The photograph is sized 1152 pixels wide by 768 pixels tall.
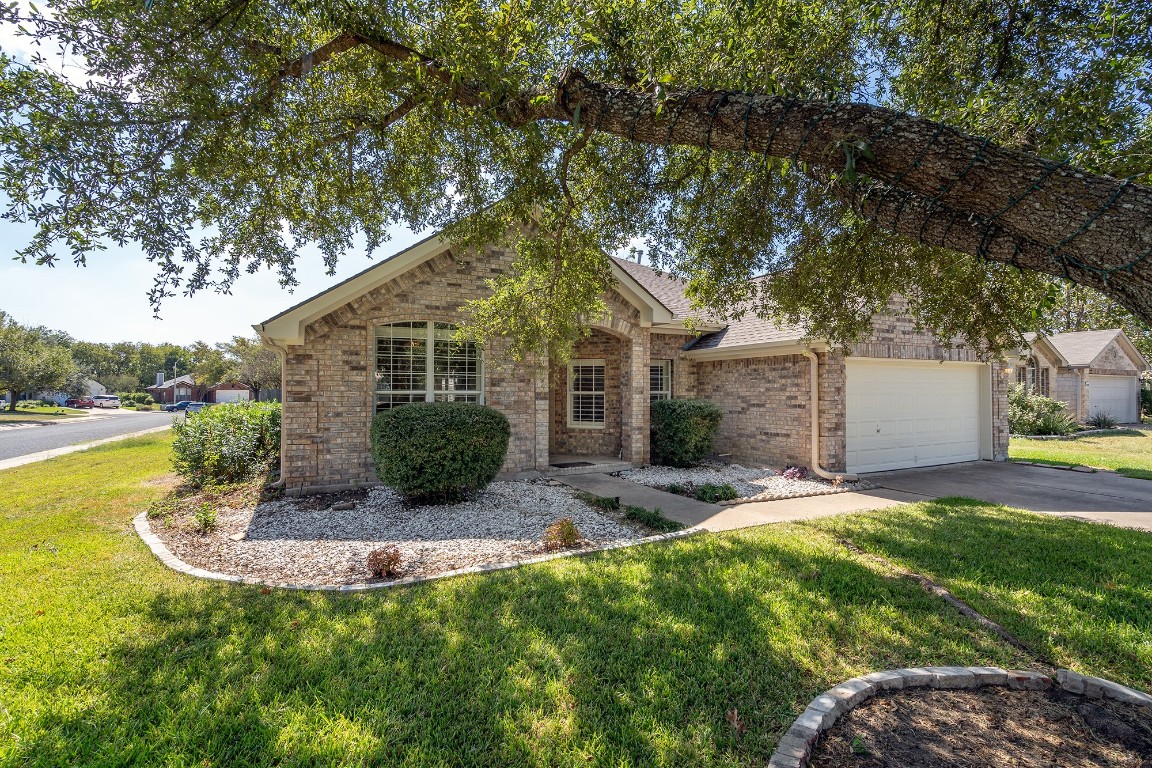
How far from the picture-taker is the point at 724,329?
Answer: 1330cm

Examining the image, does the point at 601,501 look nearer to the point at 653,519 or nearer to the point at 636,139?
the point at 653,519

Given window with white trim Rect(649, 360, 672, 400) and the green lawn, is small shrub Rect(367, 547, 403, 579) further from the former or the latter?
the green lawn

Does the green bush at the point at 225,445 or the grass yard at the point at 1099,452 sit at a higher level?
the green bush at the point at 225,445

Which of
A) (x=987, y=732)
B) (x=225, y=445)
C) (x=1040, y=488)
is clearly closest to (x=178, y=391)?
(x=225, y=445)

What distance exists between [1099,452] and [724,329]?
12.2 meters

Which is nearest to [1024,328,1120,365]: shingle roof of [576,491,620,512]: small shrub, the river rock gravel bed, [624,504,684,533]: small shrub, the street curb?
the river rock gravel bed

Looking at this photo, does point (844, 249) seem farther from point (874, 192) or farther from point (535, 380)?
point (535, 380)

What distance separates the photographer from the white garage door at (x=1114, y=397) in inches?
978

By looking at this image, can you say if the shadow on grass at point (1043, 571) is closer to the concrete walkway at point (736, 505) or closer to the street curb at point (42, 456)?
the concrete walkway at point (736, 505)

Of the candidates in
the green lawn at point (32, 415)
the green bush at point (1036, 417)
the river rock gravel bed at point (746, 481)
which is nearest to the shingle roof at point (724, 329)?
the river rock gravel bed at point (746, 481)

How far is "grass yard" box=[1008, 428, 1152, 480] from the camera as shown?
12.4 m

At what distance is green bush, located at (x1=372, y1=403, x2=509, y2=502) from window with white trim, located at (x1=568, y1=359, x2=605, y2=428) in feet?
16.6

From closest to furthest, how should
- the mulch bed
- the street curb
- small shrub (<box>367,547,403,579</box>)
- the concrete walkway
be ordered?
1. the mulch bed
2. small shrub (<box>367,547,403,579</box>)
3. the concrete walkway
4. the street curb

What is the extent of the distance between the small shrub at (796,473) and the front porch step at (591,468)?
128 inches
